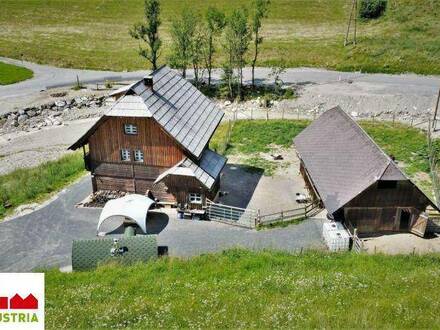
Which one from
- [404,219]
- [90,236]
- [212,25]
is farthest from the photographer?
[212,25]

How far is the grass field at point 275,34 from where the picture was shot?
74.8 m

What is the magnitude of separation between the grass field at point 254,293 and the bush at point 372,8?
79771 mm

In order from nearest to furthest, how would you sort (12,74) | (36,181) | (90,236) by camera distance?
(90,236)
(36,181)
(12,74)

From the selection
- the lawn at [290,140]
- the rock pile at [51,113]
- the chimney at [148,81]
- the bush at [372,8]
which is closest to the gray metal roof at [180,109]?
the chimney at [148,81]

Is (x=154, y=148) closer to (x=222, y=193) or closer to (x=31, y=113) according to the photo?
(x=222, y=193)

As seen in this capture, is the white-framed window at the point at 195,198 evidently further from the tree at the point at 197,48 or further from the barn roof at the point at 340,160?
the tree at the point at 197,48

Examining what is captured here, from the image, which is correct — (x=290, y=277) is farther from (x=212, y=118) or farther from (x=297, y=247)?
(x=212, y=118)

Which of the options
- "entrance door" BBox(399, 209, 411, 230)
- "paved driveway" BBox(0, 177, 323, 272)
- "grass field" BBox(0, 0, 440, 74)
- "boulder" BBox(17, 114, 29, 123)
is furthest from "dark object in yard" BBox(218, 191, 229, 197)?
"grass field" BBox(0, 0, 440, 74)

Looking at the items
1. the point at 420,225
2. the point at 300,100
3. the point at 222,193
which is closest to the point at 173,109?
the point at 222,193

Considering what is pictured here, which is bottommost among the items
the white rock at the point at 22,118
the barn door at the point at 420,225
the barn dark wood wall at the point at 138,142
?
the barn door at the point at 420,225

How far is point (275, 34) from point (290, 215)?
6778cm

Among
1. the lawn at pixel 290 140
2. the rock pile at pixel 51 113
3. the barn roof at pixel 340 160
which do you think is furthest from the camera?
the rock pile at pixel 51 113

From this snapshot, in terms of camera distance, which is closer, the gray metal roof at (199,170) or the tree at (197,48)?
the gray metal roof at (199,170)

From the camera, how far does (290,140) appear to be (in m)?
48.7
